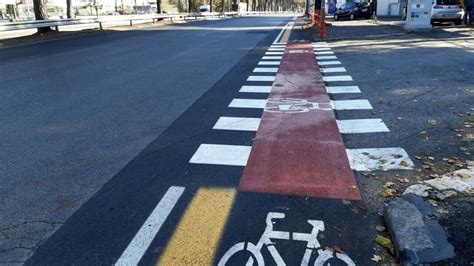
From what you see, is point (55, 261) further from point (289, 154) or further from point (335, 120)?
point (335, 120)

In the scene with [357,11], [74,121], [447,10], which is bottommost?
[74,121]

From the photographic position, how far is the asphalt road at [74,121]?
4.17 m

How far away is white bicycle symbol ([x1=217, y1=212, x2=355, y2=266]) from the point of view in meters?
3.27

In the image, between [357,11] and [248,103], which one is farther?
[357,11]

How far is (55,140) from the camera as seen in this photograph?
19.8 feet

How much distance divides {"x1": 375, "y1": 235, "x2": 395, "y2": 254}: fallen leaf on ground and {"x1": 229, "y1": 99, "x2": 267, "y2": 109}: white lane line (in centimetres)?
451

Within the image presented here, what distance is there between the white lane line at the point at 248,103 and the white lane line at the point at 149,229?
3592 mm

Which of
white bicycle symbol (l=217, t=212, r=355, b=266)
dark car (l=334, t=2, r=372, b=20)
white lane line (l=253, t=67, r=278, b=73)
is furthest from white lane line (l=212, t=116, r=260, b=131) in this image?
dark car (l=334, t=2, r=372, b=20)

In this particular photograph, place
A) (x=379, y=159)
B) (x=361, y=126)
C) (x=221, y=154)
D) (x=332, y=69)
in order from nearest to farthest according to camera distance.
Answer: (x=379, y=159), (x=221, y=154), (x=361, y=126), (x=332, y=69)

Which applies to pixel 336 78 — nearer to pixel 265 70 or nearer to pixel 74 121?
pixel 265 70

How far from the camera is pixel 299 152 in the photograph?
555cm

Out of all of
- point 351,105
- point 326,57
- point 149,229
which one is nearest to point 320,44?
point 326,57

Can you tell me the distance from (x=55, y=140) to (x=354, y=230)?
14.0 feet

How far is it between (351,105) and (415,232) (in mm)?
4684
